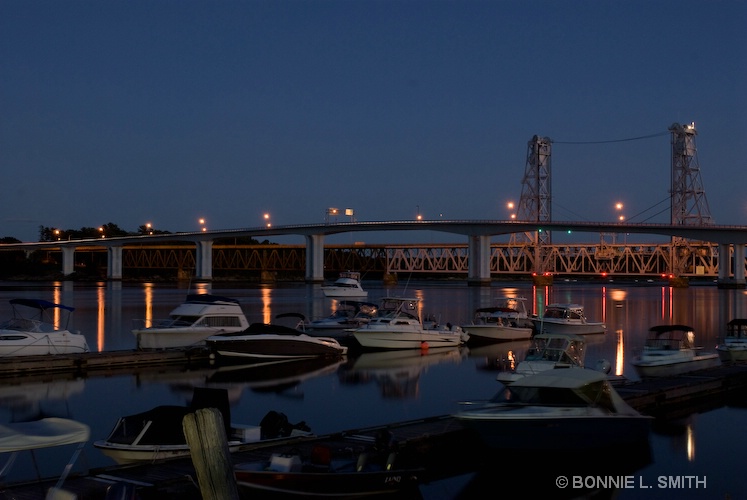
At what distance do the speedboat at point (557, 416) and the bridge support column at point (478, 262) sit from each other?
10213cm

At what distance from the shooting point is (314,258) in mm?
126688

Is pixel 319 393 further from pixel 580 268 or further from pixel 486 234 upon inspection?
pixel 580 268

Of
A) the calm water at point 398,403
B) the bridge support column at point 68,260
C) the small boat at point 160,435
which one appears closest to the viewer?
the small boat at point 160,435

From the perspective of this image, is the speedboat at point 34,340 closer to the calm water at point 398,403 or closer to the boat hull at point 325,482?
the calm water at point 398,403

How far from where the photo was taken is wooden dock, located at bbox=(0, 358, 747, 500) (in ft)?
38.2

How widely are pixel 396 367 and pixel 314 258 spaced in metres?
97.0

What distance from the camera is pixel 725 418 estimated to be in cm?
2067

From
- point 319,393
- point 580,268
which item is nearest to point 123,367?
point 319,393

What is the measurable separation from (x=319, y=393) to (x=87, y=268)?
17624 cm

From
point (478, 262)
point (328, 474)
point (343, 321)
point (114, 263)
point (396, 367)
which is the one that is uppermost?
point (114, 263)

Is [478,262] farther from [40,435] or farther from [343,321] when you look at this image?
[40,435]

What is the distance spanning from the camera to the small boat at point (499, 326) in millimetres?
38969

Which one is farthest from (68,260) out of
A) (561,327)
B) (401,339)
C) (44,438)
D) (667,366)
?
(44,438)

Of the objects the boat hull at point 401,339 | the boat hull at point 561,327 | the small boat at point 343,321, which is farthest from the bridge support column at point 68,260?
the boat hull at point 401,339
